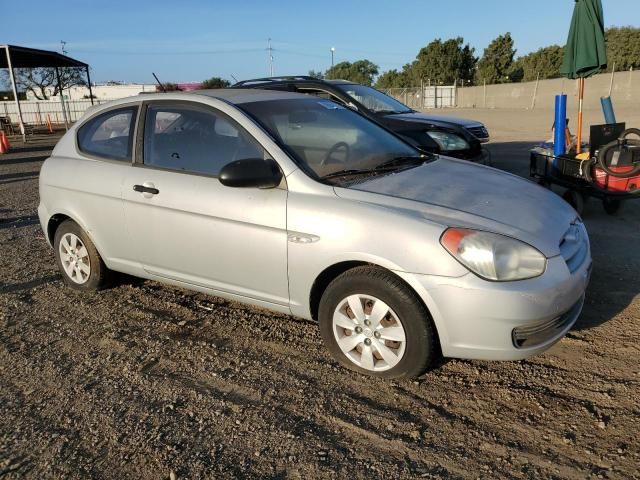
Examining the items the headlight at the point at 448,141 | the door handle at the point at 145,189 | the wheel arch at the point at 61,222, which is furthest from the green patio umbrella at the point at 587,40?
the wheel arch at the point at 61,222

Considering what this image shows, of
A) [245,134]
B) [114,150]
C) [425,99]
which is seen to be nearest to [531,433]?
[245,134]

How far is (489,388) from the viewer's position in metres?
3.16

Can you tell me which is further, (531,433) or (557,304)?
(557,304)

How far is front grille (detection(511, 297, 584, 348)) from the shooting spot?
9.61ft

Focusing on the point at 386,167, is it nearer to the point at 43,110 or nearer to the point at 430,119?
the point at 430,119

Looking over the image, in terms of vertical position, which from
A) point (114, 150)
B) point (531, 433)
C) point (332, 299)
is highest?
point (114, 150)

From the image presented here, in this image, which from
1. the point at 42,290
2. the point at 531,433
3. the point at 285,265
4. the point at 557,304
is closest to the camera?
the point at 531,433

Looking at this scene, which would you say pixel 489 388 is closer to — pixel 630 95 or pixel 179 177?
pixel 179 177

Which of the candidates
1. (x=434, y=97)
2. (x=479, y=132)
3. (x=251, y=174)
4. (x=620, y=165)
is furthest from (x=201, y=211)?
(x=434, y=97)

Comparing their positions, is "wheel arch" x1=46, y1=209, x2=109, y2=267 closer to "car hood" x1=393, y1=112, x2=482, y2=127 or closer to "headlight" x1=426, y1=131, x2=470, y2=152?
"headlight" x1=426, y1=131, x2=470, y2=152

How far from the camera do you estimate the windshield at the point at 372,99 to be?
860 centimetres

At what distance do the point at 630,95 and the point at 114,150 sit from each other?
112 feet

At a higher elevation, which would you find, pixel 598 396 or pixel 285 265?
pixel 285 265

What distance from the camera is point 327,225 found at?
323 centimetres
